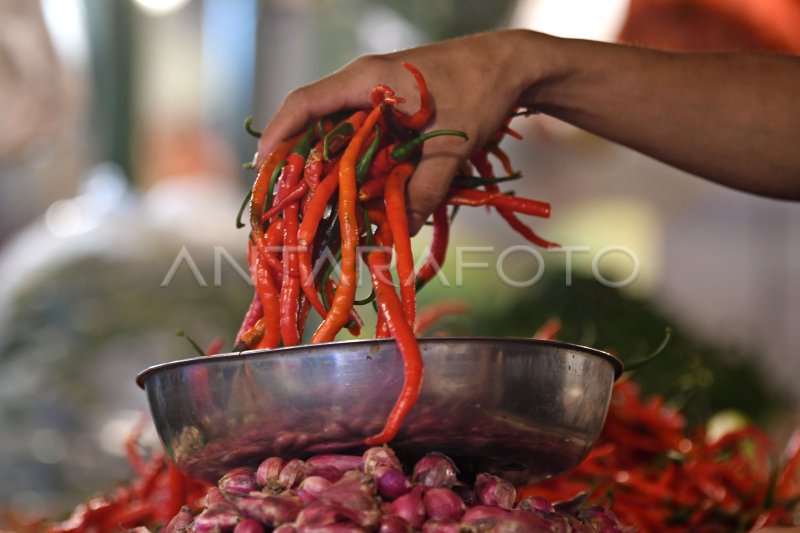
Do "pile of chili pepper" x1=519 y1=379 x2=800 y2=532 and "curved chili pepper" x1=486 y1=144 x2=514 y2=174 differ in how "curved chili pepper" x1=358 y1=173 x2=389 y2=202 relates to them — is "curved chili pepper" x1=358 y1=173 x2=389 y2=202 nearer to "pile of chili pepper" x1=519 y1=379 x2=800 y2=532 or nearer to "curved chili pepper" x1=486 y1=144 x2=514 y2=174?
"curved chili pepper" x1=486 y1=144 x2=514 y2=174

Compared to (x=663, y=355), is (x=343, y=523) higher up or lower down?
higher up

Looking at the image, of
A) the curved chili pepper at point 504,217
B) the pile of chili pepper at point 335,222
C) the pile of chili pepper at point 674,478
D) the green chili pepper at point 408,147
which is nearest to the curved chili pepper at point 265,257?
the pile of chili pepper at point 335,222

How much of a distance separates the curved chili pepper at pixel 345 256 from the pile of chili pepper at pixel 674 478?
1.47 feet

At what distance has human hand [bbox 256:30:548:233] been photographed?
32.1 inches

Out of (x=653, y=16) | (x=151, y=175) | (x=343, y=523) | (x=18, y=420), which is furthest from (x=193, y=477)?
(x=151, y=175)

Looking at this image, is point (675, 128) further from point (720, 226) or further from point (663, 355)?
point (720, 226)

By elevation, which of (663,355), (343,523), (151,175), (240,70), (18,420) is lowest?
(18,420)

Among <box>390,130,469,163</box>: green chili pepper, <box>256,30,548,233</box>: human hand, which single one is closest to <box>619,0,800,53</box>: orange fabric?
<box>256,30,548,233</box>: human hand

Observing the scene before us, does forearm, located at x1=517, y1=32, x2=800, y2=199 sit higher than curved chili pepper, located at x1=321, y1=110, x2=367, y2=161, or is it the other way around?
forearm, located at x1=517, y1=32, x2=800, y2=199

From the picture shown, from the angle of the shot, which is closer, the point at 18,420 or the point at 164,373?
the point at 164,373

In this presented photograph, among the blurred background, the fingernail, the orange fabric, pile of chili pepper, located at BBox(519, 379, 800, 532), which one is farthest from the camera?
the orange fabric

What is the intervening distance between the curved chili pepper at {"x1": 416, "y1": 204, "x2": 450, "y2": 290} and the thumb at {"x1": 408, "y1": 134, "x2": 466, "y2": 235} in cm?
6

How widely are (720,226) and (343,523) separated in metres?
3.42

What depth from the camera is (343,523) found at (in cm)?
63
